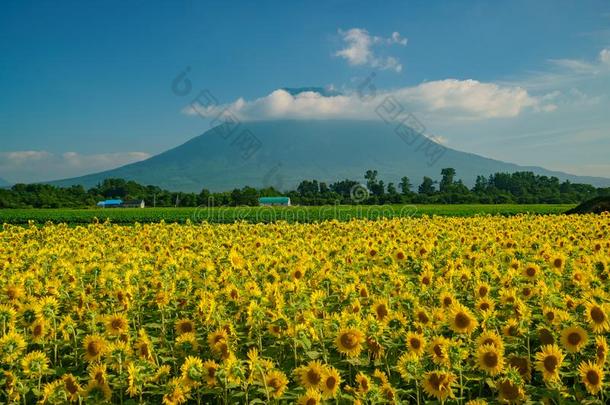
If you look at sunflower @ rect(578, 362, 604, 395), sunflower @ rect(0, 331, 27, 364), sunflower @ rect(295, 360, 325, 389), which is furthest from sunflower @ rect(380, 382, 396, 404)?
sunflower @ rect(0, 331, 27, 364)

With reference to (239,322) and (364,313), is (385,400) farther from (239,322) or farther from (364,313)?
(239,322)

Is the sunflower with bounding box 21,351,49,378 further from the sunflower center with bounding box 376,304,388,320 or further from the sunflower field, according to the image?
the sunflower center with bounding box 376,304,388,320

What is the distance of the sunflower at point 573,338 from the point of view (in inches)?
185

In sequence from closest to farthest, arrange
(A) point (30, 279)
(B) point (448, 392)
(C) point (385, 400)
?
(C) point (385, 400)
(B) point (448, 392)
(A) point (30, 279)

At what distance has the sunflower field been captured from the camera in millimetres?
4395

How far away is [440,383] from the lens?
14.2 ft

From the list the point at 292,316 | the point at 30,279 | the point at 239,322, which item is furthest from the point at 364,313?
the point at 30,279

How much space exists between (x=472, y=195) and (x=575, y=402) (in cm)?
9844

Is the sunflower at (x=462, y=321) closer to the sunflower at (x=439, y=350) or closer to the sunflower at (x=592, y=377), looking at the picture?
the sunflower at (x=439, y=350)

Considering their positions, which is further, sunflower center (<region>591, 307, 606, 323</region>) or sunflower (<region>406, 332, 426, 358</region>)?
sunflower center (<region>591, 307, 606, 323</region>)

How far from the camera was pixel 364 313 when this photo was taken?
20.2 feet

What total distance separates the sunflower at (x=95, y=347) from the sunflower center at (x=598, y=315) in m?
4.67

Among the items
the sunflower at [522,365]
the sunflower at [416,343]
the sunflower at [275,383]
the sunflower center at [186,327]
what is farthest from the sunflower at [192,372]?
the sunflower at [522,365]

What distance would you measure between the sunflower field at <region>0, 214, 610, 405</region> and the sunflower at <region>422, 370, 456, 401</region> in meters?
0.01
